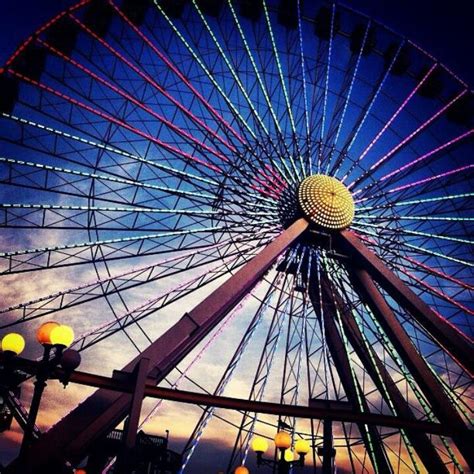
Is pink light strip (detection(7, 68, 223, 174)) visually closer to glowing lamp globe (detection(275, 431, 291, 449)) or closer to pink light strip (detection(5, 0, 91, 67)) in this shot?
pink light strip (detection(5, 0, 91, 67))

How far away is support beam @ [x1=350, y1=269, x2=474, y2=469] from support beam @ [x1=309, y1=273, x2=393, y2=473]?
1.58m

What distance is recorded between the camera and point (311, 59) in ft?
52.5

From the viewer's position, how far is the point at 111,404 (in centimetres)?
752

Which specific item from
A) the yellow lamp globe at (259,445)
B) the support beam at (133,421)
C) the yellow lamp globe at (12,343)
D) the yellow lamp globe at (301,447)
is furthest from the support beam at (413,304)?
the yellow lamp globe at (12,343)

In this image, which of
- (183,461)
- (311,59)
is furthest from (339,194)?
(183,461)

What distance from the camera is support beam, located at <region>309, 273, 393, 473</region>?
11539 mm

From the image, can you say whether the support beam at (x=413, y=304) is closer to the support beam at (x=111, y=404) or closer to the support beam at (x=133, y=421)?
the support beam at (x=111, y=404)

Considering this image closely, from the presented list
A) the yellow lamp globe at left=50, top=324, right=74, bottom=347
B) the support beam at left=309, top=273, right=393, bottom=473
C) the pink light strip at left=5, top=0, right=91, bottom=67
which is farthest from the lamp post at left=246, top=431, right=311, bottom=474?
the pink light strip at left=5, top=0, right=91, bottom=67

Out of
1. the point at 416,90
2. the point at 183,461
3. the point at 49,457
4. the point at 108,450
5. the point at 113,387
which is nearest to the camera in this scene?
the point at 49,457

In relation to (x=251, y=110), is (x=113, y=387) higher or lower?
lower

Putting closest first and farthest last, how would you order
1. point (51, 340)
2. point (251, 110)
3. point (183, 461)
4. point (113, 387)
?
point (51, 340) → point (113, 387) → point (183, 461) → point (251, 110)

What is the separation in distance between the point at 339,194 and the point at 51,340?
30.8ft

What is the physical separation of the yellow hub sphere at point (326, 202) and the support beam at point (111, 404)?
3259 mm

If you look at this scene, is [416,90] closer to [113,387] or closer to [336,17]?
[336,17]
